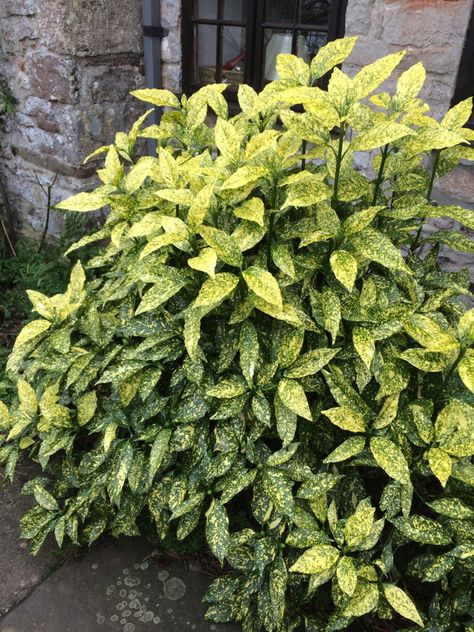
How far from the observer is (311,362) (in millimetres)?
1465

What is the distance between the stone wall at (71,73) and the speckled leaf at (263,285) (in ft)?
6.89

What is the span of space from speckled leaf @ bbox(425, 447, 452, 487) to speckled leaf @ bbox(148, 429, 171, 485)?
689 mm

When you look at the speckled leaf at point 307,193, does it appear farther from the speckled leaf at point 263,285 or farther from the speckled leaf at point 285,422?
the speckled leaf at point 285,422

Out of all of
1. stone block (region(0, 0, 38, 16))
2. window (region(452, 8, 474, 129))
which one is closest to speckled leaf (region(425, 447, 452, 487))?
window (region(452, 8, 474, 129))

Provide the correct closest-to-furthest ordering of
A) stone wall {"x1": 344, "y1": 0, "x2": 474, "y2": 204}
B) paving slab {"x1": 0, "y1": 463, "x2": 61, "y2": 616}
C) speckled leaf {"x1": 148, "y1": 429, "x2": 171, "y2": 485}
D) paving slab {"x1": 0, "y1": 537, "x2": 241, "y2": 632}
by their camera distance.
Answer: speckled leaf {"x1": 148, "y1": 429, "x2": 171, "y2": 485} < paving slab {"x1": 0, "y1": 537, "x2": 241, "y2": 632} < paving slab {"x1": 0, "y1": 463, "x2": 61, "y2": 616} < stone wall {"x1": 344, "y1": 0, "x2": 474, "y2": 204}

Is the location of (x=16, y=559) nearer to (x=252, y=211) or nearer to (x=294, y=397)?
(x=294, y=397)

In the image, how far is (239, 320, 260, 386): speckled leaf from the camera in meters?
1.44

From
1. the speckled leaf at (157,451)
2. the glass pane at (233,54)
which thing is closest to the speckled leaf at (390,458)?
the speckled leaf at (157,451)

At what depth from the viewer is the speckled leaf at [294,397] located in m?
1.38

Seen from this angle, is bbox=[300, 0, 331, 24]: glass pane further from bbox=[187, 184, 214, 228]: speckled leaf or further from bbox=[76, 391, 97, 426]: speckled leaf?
bbox=[76, 391, 97, 426]: speckled leaf

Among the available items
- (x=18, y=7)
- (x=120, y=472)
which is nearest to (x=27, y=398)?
(x=120, y=472)

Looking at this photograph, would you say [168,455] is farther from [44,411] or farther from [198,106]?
[198,106]

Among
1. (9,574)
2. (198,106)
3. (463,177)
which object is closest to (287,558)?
(9,574)

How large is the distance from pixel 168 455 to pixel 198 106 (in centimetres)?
108
